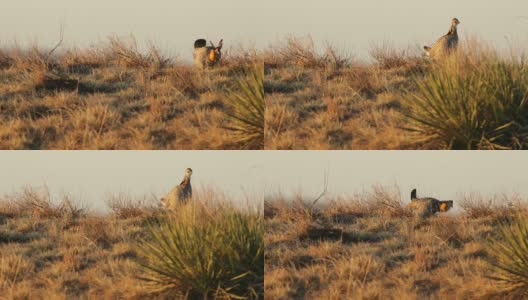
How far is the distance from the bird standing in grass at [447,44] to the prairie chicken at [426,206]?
4.84ft

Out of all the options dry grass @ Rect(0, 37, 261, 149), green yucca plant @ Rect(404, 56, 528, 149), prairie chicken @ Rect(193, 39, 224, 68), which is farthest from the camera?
prairie chicken @ Rect(193, 39, 224, 68)

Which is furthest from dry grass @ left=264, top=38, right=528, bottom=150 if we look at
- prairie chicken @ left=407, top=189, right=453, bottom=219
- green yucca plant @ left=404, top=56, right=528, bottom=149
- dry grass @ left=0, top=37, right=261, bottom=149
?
prairie chicken @ left=407, top=189, right=453, bottom=219

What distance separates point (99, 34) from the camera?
36.9 ft

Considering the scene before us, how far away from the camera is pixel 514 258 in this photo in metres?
10.7

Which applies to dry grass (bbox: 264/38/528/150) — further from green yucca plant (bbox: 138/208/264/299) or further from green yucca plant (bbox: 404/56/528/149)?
green yucca plant (bbox: 138/208/264/299)

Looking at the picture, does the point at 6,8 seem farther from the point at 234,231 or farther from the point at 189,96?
the point at 234,231

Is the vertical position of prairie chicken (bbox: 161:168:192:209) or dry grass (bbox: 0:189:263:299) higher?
prairie chicken (bbox: 161:168:192:209)

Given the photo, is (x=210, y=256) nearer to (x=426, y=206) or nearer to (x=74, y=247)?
(x=74, y=247)

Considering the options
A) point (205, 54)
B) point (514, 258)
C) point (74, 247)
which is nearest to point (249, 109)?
point (205, 54)

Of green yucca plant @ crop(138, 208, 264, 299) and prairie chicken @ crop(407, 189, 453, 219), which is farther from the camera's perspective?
prairie chicken @ crop(407, 189, 453, 219)

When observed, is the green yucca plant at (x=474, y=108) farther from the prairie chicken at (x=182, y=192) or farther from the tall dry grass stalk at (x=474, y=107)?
the prairie chicken at (x=182, y=192)

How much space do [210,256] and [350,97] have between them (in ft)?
7.47

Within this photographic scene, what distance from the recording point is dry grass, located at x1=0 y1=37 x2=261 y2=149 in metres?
10.7

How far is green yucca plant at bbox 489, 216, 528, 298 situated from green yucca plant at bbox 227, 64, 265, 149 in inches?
106
